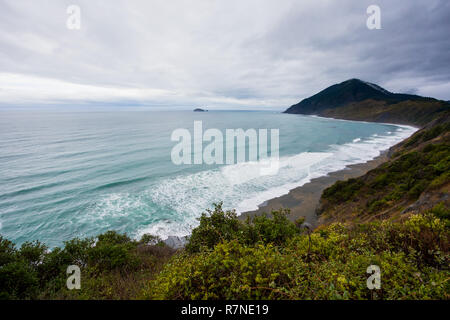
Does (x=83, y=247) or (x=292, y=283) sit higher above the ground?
(x=292, y=283)

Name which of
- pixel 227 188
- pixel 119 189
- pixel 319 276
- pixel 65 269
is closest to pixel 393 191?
pixel 319 276

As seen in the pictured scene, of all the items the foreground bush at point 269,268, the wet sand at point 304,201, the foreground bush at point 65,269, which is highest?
the foreground bush at point 269,268

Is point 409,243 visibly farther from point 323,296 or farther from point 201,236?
point 201,236

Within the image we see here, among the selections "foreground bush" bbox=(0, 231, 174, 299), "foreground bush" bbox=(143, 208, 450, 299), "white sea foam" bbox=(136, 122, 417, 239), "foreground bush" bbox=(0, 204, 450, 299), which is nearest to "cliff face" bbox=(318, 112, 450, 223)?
"foreground bush" bbox=(0, 204, 450, 299)

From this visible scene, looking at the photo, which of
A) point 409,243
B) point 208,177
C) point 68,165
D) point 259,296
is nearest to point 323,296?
point 259,296

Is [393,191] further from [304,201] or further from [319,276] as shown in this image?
[319,276]

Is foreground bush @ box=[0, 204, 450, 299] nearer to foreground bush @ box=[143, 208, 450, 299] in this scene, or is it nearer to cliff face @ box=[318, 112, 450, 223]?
foreground bush @ box=[143, 208, 450, 299]

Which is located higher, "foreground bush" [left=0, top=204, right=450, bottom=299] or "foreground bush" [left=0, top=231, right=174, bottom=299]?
"foreground bush" [left=0, top=204, right=450, bottom=299]

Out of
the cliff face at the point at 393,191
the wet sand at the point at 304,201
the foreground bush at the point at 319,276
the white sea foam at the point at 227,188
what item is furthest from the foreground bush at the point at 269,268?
the wet sand at the point at 304,201

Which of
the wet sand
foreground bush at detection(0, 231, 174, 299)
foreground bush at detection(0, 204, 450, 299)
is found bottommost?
the wet sand

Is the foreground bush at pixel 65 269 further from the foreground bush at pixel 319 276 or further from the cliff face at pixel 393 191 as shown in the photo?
the cliff face at pixel 393 191

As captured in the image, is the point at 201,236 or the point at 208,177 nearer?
the point at 201,236
